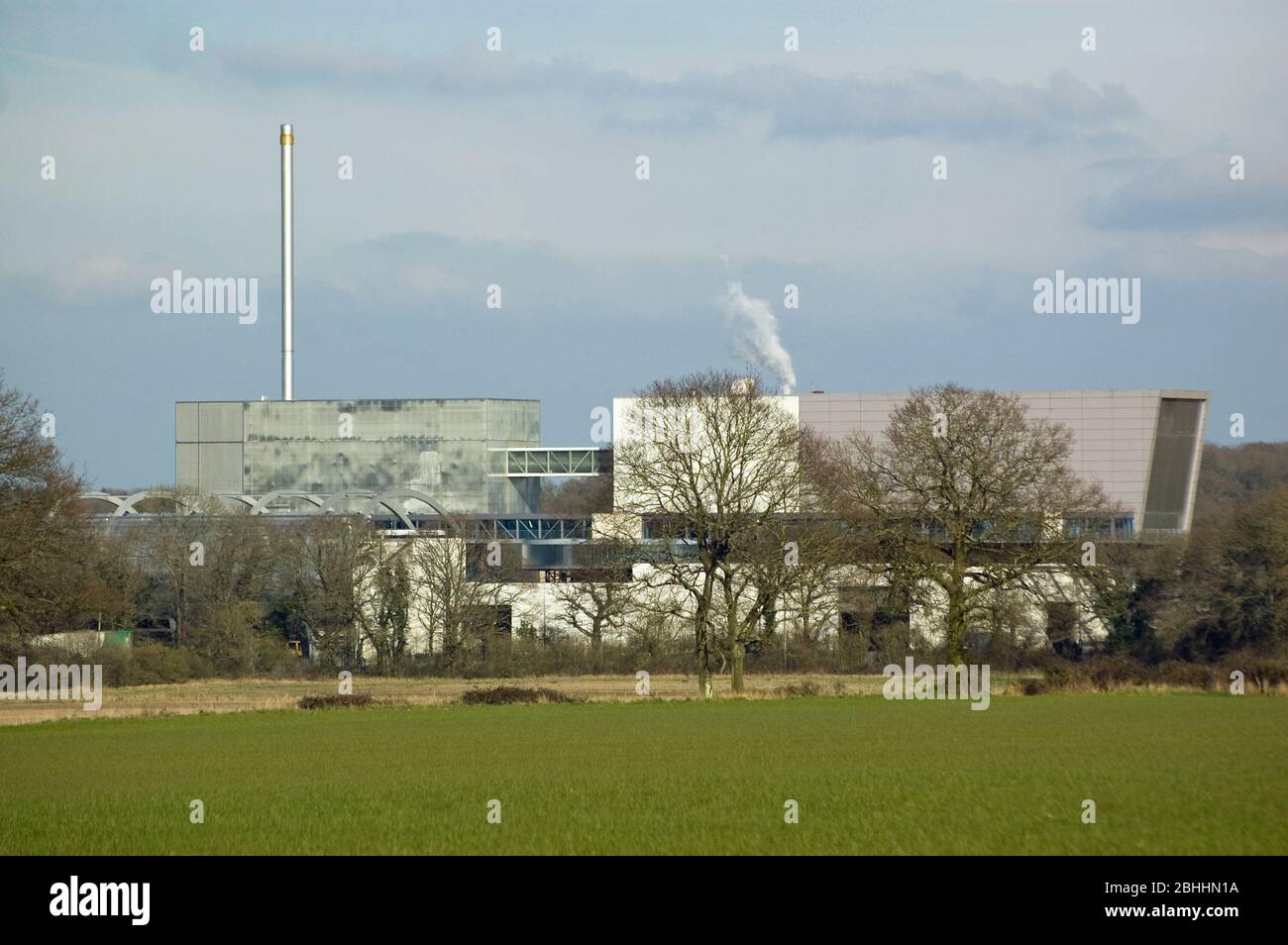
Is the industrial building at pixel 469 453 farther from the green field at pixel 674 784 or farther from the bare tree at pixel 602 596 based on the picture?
the green field at pixel 674 784

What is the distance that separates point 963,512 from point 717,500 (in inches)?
349

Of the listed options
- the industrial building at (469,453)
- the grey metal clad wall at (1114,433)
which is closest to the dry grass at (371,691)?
the industrial building at (469,453)

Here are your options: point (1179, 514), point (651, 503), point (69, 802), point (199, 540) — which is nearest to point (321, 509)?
point (199, 540)

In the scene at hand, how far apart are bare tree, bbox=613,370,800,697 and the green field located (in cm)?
1130

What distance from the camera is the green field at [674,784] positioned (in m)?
18.3

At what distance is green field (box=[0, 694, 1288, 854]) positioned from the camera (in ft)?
60.0

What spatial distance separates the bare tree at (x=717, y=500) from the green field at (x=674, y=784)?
11303 millimetres

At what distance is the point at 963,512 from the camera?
55906mm

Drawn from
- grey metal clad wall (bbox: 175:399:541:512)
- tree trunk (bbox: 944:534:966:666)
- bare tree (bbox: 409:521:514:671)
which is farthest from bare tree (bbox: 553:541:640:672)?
grey metal clad wall (bbox: 175:399:541:512)

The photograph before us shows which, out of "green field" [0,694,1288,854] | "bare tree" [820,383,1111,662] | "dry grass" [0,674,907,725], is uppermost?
"bare tree" [820,383,1111,662]

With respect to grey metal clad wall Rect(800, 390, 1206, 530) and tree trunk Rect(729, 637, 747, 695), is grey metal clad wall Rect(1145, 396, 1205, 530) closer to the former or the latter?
grey metal clad wall Rect(800, 390, 1206, 530)

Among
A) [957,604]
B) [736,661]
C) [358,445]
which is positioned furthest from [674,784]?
[358,445]

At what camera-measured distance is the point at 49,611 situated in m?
49.6
